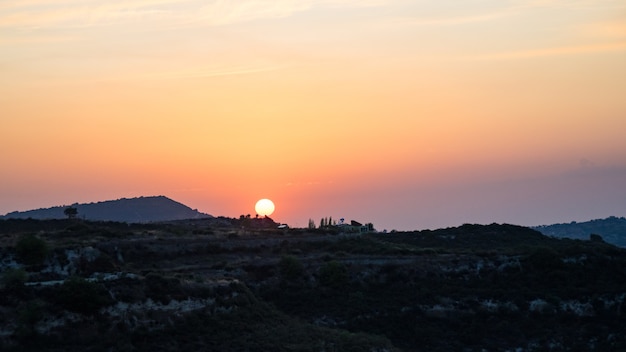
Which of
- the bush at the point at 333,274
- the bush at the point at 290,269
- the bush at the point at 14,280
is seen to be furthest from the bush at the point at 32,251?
the bush at the point at 333,274

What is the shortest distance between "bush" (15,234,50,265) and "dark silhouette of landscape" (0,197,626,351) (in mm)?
119

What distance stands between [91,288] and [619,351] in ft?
143

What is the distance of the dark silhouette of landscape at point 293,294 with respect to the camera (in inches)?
2007

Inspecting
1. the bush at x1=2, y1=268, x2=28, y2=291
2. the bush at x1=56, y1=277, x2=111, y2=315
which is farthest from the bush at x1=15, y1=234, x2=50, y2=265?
the bush at x1=56, y1=277, x2=111, y2=315

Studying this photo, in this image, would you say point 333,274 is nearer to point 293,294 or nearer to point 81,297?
point 293,294

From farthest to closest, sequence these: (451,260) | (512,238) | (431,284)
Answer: (512,238) → (451,260) → (431,284)

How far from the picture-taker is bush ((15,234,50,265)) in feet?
225

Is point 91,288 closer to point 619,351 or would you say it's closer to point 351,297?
point 351,297

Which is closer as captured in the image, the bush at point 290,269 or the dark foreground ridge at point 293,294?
the dark foreground ridge at point 293,294

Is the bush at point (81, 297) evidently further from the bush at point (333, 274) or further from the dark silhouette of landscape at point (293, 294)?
the bush at point (333, 274)

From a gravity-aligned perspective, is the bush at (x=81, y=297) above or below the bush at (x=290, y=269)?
below

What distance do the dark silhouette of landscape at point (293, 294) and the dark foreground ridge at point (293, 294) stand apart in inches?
5.0

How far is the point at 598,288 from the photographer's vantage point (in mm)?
81562

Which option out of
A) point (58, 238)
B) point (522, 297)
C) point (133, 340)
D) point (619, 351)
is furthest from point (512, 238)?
point (133, 340)
